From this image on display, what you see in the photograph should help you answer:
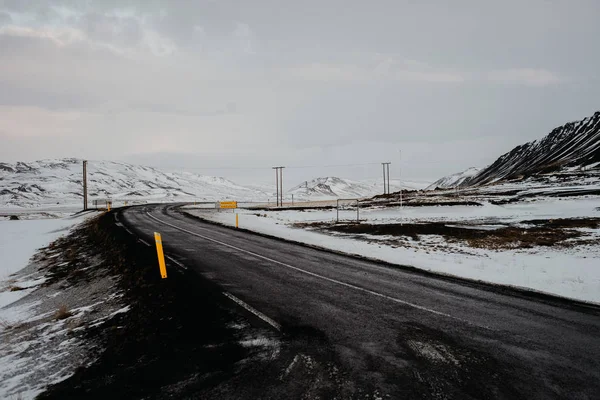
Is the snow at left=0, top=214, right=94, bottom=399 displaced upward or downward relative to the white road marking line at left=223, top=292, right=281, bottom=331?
downward

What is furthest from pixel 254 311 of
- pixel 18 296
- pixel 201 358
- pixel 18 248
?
pixel 18 248

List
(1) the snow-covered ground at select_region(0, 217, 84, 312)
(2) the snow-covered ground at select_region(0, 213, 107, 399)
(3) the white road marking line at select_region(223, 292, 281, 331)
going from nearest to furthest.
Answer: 1. (2) the snow-covered ground at select_region(0, 213, 107, 399)
2. (3) the white road marking line at select_region(223, 292, 281, 331)
3. (1) the snow-covered ground at select_region(0, 217, 84, 312)

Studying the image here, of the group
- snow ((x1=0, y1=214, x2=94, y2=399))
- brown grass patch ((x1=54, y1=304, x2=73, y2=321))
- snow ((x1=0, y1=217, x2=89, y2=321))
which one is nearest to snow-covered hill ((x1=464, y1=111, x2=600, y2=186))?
snow ((x1=0, y1=217, x2=89, y2=321))

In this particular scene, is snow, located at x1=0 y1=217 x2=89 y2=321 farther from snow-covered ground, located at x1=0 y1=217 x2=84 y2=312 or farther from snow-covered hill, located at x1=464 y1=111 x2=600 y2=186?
snow-covered hill, located at x1=464 y1=111 x2=600 y2=186

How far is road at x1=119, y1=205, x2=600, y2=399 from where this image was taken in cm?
397

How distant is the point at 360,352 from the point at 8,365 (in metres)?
6.24

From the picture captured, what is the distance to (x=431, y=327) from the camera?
577cm

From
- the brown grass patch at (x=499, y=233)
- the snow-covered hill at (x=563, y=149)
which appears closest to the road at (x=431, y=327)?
the brown grass patch at (x=499, y=233)

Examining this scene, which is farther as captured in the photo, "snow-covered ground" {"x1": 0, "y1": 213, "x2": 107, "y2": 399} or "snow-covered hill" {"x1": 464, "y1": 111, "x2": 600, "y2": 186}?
"snow-covered hill" {"x1": 464, "y1": 111, "x2": 600, "y2": 186}

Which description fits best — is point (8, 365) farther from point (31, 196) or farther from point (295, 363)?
point (31, 196)

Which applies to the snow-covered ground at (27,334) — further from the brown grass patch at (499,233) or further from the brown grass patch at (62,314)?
the brown grass patch at (499,233)

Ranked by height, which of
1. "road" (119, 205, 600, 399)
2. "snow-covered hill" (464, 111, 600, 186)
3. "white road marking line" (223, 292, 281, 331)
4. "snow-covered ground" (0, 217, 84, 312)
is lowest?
"snow-covered ground" (0, 217, 84, 312)

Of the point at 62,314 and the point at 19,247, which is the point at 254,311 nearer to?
the point at 62,314

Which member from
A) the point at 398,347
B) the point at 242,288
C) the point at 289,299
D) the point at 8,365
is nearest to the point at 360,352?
the point at 398,347
